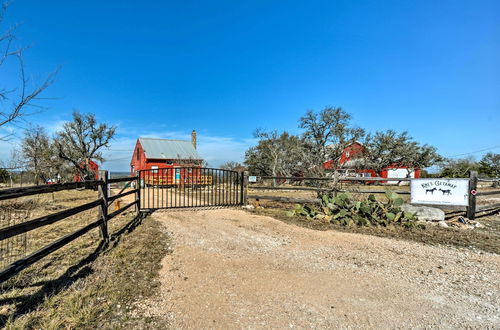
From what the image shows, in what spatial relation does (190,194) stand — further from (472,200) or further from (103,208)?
(472,200)

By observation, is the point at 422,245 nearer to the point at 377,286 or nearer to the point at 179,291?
the point at 377,286

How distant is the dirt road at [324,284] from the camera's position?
2578mm

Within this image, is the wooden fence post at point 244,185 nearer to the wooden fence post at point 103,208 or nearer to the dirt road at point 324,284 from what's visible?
the dirt road at point 324,284

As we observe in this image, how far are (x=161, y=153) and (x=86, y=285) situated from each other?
Result: 2913 cm

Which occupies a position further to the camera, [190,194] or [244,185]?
[190,194]

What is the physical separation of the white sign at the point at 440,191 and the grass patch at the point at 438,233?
1002 millimetres

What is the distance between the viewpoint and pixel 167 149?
3181 centimetres

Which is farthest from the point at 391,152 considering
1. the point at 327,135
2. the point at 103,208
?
the point at 103,208

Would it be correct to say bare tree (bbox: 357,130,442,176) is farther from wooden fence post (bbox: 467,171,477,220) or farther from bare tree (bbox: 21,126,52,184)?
bare tree (bbox: 21,126,52,184)

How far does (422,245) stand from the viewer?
16.5ft

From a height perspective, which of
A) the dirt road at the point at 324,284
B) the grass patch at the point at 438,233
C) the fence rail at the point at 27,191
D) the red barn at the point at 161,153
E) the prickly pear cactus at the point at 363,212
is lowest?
the grass patch at the point at 438,233

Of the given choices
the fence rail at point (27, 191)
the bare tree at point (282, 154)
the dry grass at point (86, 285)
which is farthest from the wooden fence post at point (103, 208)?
the bare tree at point (282, 154)

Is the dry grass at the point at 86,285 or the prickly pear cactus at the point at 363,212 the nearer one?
the dry grass at the point at 86,285

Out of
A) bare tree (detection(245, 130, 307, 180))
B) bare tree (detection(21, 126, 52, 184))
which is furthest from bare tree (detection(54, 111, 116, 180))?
bare tree (detection(245, 130, 307, 180))
